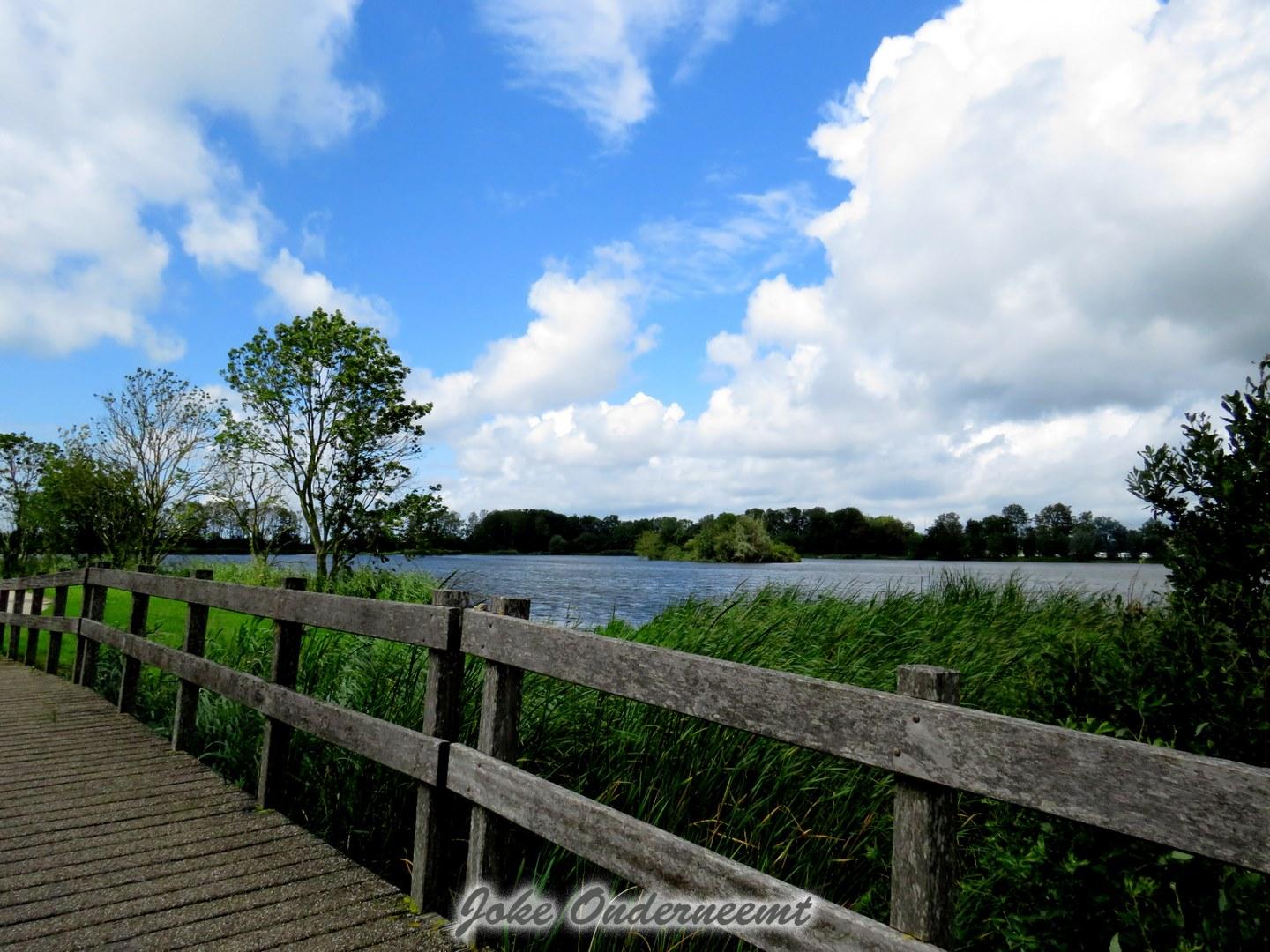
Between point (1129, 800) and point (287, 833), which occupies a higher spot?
point (1129, 800)

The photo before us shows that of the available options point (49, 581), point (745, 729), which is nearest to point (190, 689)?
point (745, 729)

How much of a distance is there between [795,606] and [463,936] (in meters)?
5.67

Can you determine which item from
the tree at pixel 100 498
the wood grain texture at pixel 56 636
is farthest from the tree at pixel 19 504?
the wood grain texture at pixel 56 636

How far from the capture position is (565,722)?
16.3 ft

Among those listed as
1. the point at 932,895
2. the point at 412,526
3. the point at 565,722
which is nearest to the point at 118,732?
the point at 565,722

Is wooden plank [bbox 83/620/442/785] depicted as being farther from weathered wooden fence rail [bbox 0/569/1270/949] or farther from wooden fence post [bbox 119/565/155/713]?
wooden fence post [bbox 119/565/155/713]

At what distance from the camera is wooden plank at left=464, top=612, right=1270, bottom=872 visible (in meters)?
1.86

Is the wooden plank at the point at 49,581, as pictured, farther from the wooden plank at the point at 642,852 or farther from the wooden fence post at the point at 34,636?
the wooden plank at the point at 642,852

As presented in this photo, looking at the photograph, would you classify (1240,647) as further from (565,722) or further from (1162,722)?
(565,722)

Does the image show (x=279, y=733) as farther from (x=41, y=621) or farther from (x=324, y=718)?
(x=41, y=621)

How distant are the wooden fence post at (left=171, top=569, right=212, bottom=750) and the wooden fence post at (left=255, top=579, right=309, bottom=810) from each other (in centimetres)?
166

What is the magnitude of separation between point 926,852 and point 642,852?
104 cm

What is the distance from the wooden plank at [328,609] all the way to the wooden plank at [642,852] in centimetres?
60

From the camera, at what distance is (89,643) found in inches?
385
